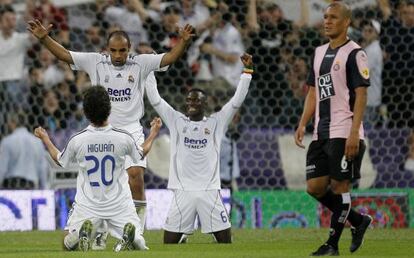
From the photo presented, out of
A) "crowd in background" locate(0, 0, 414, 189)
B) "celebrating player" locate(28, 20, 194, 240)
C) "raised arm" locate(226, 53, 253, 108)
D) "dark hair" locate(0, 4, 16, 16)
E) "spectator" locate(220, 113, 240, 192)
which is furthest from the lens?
"crowd in background" locate(0, 0, 414, 189)

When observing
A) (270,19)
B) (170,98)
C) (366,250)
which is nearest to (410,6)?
(270,19)

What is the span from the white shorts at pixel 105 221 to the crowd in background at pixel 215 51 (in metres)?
6.37

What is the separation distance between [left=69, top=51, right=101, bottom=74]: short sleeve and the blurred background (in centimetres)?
413

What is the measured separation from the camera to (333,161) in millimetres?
9617

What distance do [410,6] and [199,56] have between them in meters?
2.89

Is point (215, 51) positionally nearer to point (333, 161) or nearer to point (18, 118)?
point (18, 118)

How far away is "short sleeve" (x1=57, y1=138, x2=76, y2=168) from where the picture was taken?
9.91 metres

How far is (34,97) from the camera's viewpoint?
16719 millimetres

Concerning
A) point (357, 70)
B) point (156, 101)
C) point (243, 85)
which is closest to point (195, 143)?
point (156, 101)

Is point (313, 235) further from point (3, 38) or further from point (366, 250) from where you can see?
point (3, 38)

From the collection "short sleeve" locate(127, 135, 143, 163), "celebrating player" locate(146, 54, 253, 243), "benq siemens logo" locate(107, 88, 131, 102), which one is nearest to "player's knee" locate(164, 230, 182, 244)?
"celebrating player" locate(146, 54, 253, 243)

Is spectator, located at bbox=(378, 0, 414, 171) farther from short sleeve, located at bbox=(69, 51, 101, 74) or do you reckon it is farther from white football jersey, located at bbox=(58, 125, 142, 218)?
white football jersey, located at bbox=(58, 125, 142, 218)

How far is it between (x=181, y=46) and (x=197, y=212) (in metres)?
2.03

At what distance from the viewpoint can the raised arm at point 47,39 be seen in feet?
36.4
